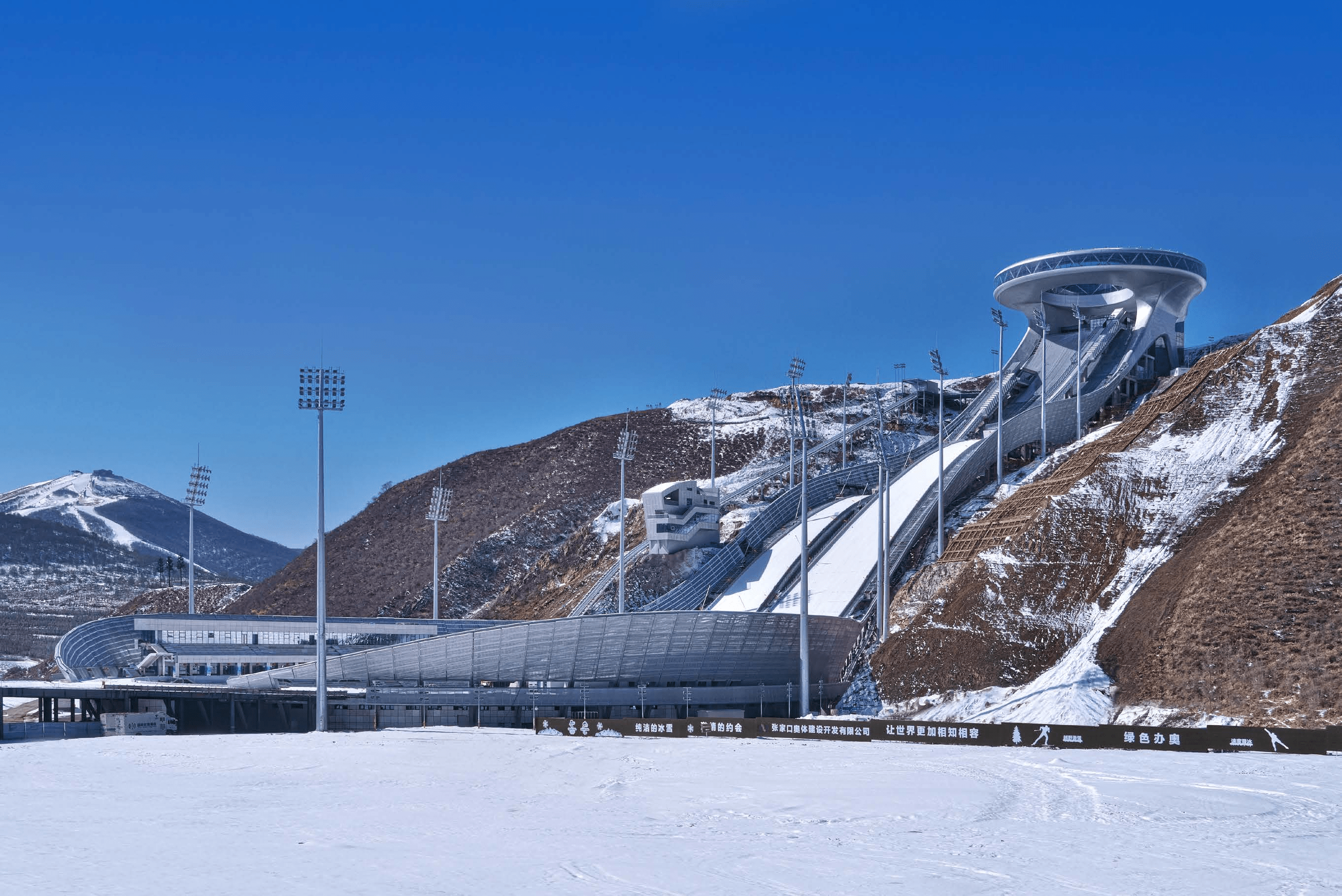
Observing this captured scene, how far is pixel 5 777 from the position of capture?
32469 millimetres

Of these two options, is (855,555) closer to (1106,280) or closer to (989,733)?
(989,733)

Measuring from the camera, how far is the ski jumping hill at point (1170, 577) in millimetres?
40562

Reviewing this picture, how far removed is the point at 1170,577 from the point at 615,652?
23719 millimetres

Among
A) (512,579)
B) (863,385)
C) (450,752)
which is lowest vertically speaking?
(450,752)

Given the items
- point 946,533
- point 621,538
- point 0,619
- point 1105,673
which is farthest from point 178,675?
point 0,619

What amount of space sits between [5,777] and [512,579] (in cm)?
6506

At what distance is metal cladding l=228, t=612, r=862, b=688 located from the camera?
54.8 meters

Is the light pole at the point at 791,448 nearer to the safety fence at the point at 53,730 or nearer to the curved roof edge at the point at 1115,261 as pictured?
the curved roof edge at the point at 1115,261

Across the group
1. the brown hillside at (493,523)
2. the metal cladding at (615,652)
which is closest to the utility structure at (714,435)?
the brown hillside at (493,523)

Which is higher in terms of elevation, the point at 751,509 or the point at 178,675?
the point at 751,509

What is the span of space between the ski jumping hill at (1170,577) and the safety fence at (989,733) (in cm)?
364

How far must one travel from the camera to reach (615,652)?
5559 cm

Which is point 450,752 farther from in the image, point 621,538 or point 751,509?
point 751,509

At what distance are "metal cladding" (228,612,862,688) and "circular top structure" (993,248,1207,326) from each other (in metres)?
54.9
